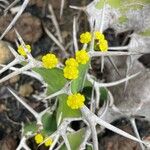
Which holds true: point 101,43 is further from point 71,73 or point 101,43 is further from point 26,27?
point 26,27

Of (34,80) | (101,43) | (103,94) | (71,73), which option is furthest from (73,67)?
(34,80)

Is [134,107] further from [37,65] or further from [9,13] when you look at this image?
[9,13]

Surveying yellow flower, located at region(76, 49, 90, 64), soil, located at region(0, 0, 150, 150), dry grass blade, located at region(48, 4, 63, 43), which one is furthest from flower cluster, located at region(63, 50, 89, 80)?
dry grass blade, located at region(48, 4, 63, 43)

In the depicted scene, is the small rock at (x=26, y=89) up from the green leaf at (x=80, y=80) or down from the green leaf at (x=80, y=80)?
down

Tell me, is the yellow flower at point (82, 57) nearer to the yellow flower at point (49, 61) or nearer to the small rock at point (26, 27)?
the yellow flower at point (49, 61)

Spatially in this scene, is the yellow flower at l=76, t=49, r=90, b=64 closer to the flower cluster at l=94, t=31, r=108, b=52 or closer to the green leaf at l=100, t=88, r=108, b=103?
the flower cluster at l=94, t=31, r=108, b=52

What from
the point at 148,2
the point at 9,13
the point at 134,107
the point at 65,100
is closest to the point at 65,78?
the point at 65,100

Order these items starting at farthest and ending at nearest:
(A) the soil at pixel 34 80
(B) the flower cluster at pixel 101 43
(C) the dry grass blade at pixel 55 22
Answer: (C) the dry grass blade at pixel 55 22 → (A) the soil at pixel 34 80 → (B) the flower cluster at pixel 101 43

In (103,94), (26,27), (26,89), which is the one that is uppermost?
(26,27)

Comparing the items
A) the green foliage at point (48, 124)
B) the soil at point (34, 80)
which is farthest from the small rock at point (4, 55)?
the green foliage at point (48, 124)
